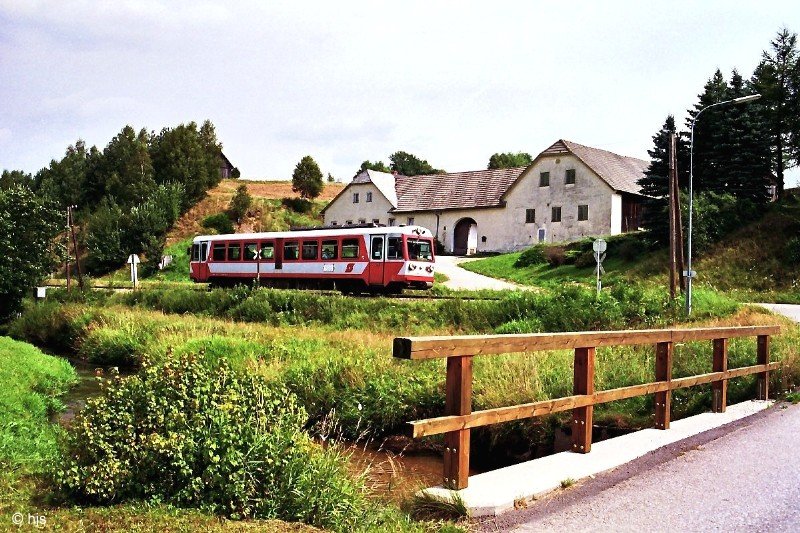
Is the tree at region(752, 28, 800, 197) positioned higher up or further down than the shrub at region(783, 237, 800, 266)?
higher up

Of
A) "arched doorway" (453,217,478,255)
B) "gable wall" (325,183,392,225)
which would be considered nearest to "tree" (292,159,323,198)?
"gable wall" (325,183,392,225)

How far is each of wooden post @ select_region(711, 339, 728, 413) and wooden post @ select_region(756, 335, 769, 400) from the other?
5.42 ft

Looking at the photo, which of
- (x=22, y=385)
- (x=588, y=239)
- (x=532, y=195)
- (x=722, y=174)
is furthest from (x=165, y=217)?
(x=22, y=385)

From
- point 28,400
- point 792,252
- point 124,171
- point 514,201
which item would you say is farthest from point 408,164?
point 28,400

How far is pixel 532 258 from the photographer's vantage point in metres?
45.9

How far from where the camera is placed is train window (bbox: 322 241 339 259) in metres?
31.7

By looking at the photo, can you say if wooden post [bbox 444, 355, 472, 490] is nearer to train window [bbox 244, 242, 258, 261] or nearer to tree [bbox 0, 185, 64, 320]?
train window [bbox 244, 242, 258, 261]

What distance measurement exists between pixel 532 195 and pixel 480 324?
3322cm

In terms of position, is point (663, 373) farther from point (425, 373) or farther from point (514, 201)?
point (514, 201)

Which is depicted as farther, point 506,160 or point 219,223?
point 506,160

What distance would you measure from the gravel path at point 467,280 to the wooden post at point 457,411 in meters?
28.1

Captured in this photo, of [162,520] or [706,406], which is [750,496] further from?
[706,406]

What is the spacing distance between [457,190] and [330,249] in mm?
30735

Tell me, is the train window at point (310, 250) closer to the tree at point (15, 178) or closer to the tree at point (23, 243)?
the tree at point (23, 243)
